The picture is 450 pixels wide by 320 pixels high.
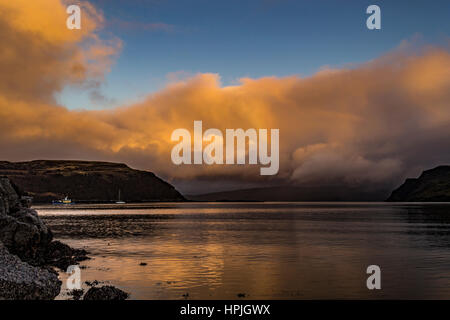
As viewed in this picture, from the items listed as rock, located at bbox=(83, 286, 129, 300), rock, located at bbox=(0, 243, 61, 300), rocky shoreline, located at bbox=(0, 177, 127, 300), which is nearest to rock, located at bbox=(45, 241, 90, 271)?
rocky shoreline, located at bbox=(0, 177, 127, 300)

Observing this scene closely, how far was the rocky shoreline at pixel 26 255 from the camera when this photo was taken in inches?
1157

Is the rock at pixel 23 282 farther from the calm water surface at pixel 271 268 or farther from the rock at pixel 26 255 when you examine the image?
the calm water surface at pixel 271 268

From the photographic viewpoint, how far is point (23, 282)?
96.6 ft

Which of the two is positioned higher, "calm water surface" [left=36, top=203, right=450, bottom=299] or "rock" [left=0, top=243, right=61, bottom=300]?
"rock" [left=0, top=243, right=61, bottom=300]

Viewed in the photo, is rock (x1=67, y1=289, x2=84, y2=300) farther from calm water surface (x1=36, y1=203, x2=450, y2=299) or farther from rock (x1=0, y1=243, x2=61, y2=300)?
rock (x1=0, y1=243, x2=61, y2=300)

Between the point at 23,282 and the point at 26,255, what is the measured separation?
20312 millimetres

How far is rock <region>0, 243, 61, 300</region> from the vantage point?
2817 cm

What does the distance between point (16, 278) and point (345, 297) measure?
26.7 metres

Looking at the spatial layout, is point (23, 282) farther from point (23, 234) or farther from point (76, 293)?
point (23, 234)

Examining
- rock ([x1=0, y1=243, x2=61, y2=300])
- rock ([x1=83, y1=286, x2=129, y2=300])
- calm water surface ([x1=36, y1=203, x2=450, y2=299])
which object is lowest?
calm water surface ([x1=36, y1=203, x2=450, y2=299])

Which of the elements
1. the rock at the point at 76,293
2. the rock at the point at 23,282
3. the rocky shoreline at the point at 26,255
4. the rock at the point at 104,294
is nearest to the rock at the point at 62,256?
the rocky shoreline at the point at 26,255
